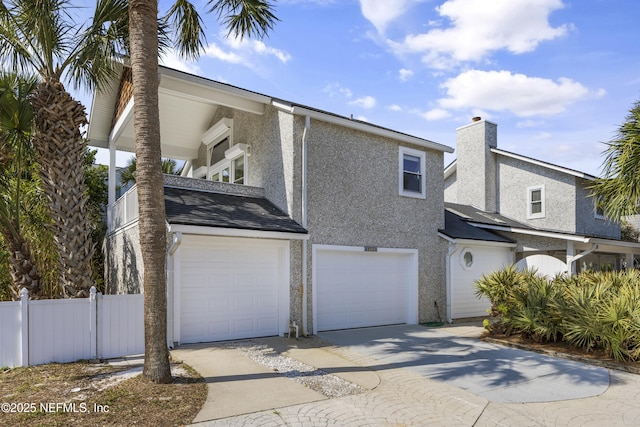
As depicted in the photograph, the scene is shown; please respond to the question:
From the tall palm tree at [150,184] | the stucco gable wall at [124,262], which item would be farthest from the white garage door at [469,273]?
the tall palm tree at [150,184]

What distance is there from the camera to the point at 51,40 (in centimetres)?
913

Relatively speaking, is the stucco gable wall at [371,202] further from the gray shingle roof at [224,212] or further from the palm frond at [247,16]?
the palm frond at [247,16]

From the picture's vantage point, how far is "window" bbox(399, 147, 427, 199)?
1350cm

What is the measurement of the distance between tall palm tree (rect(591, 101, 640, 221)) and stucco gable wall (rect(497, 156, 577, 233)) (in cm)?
588

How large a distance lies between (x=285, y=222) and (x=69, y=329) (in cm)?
514

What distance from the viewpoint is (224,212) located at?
10.5m

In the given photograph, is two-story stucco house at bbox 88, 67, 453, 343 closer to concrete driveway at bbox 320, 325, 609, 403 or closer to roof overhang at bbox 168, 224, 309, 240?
roof overhang at bbox 168, 224, 309, 240

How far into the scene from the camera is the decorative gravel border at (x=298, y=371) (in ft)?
21.8

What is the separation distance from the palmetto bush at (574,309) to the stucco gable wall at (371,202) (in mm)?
2111

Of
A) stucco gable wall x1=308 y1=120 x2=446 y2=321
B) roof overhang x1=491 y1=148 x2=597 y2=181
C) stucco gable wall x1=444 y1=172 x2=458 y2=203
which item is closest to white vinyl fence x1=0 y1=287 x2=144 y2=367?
stucco gable wall x1=308 y1=120 x2=446 y2=321

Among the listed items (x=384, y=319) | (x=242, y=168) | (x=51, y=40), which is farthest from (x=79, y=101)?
(x=384, y=319)

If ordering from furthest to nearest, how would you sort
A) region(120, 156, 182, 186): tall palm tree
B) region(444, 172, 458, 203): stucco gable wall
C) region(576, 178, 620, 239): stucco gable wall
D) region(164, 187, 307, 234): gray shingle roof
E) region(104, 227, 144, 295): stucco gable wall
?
region(120, 156, 182, 186): tall palm tree
region(444, 172, 458, 203): stucco gable wall
region(576, 178, 620, 239): stucco gable wall
region(104, 227, 144, 295): stucco gable wall
region(164, 187, 307, 234): gray shingle roof

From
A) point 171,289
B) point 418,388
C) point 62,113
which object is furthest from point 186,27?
point 418,388

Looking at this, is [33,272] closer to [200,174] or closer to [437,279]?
[200,174]
